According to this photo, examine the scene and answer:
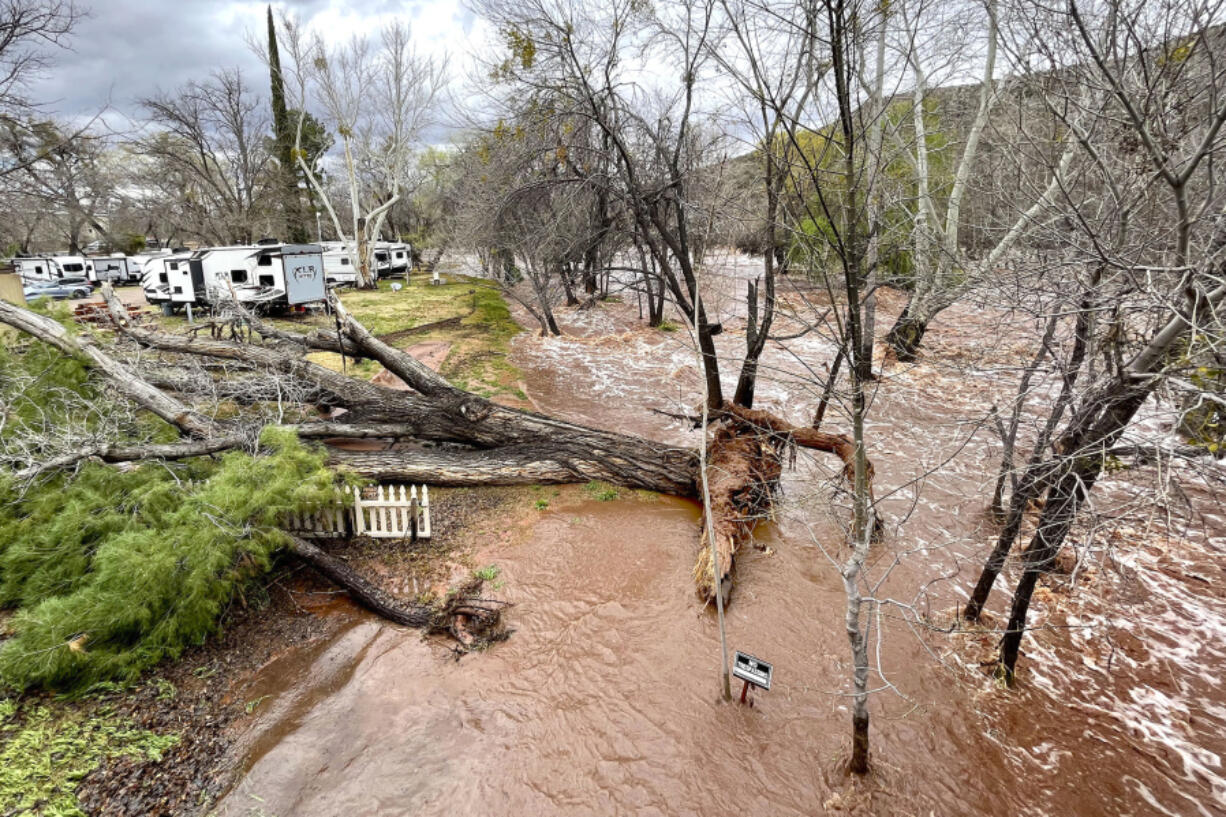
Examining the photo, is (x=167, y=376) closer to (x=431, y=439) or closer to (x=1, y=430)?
(x=1, y=430)

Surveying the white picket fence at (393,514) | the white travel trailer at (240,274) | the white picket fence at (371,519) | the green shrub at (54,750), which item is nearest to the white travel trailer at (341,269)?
the white travel trailer at (240,274)

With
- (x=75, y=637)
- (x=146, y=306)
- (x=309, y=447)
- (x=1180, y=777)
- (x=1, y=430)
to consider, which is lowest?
(x=1180, y=777)

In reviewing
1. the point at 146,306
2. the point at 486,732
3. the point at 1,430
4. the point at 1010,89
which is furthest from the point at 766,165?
the point at 146,306

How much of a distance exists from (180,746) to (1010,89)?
8998mm

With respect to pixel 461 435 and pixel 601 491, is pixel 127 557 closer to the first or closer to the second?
pixel 461 435

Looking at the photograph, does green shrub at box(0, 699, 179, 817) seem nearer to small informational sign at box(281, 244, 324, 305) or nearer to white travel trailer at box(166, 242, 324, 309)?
white travel trailer at box(166, 242, 324, 309)

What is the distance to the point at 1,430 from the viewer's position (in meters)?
5.32

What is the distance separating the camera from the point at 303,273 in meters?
19.0

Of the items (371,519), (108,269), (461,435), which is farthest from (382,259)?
(371,519)

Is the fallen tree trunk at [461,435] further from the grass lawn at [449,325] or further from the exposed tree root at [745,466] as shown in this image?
the grass lawn at [449,325]

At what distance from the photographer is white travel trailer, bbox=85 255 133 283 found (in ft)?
75.8

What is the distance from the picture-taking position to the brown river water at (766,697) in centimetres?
360

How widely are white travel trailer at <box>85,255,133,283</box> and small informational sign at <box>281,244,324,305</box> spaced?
430 inches

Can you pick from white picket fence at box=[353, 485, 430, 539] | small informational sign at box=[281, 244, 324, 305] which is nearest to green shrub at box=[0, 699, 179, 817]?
white picket fence at box=[353, 485, 430, 539]
